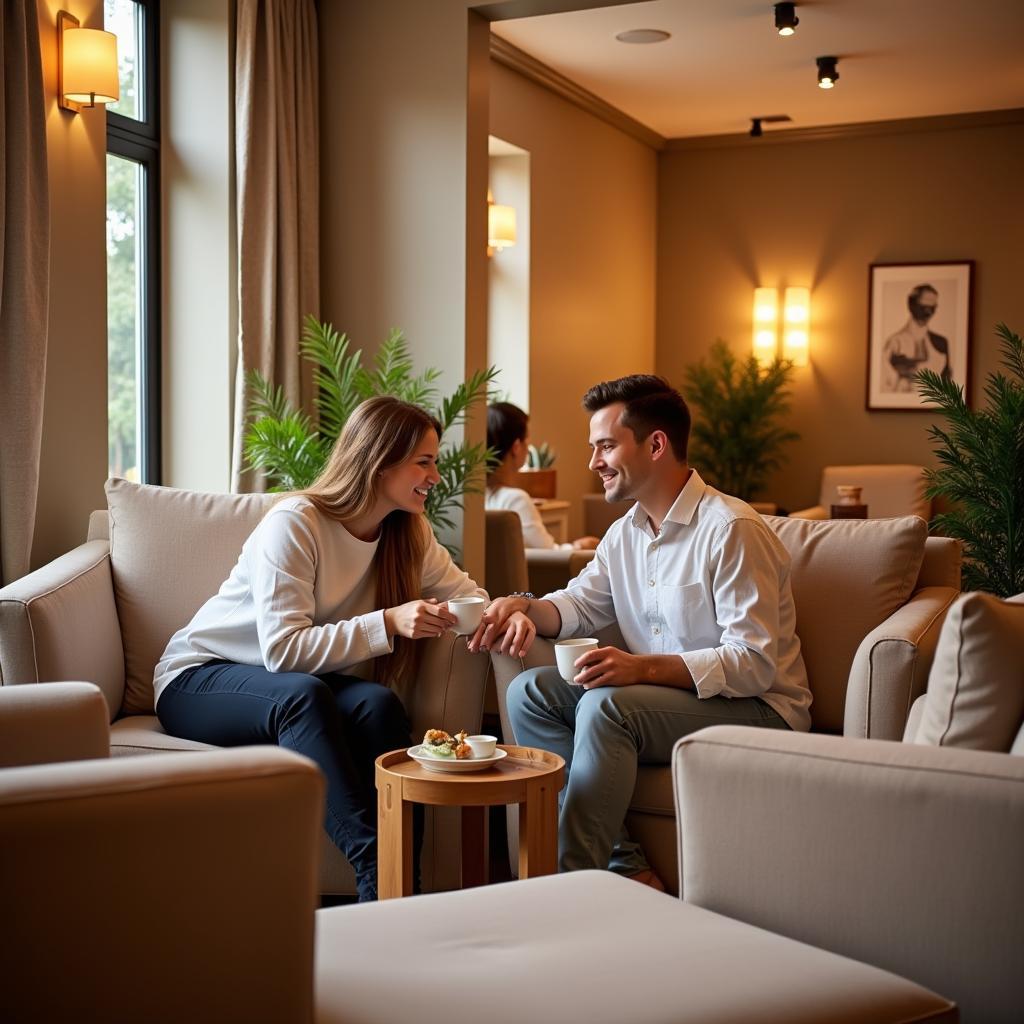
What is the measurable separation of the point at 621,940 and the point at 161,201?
3.52 metres

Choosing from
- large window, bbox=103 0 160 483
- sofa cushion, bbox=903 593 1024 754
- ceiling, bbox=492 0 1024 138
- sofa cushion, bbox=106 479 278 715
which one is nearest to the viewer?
sofa cushion, bbox=903 593 1024 754

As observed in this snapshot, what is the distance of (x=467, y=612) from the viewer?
267 centimetres

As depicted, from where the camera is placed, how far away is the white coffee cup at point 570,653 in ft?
8.31

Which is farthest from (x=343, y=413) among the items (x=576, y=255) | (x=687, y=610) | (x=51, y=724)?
(x=576, y=255)

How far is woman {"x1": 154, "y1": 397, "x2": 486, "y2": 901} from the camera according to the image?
105 inches

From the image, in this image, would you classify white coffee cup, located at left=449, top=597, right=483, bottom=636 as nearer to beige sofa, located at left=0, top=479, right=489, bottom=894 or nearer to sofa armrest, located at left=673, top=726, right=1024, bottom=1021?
beige sofa, located at left=0, top=479, right=489, bottom=894

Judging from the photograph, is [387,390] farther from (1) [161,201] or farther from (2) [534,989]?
(2) [534,989]

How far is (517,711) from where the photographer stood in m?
2.84

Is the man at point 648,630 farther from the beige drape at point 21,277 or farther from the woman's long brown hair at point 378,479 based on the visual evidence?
the beige drape at point 21,277

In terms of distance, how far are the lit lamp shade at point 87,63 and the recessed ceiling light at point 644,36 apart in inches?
111

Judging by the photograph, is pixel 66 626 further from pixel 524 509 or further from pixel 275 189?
pixel 524 509

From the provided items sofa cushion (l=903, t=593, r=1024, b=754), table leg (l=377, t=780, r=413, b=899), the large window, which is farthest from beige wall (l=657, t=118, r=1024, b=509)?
sofa cushion (l=903, t=593, r=1024, b=754)

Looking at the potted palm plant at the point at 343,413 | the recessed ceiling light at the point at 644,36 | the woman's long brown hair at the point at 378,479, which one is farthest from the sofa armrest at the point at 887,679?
the recessed ceiling light at the point at 644,36

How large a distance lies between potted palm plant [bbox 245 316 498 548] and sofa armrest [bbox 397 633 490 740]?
1210mm
